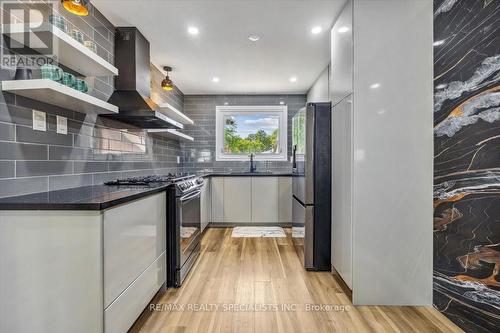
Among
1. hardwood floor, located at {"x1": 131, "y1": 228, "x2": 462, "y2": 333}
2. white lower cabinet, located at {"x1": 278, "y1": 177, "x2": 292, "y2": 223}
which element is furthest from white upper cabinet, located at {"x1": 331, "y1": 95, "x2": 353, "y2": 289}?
white lower cabinet, located at {"x1": 278, "y1": 177, "x2": 292, "y2": 223}

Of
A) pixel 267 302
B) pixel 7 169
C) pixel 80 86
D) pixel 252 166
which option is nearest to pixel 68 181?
pixel 7 169

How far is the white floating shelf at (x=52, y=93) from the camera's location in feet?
4.47

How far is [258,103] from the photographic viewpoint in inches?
191

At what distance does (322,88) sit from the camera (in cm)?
372

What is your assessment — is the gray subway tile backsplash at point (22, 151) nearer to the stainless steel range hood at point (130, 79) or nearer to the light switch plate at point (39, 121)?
the light switch plate at point (39, 121)

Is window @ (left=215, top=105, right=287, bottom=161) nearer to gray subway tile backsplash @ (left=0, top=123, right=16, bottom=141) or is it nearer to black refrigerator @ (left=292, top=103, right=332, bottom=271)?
black refrigerator @ (left=292, top=103, right=332, bottom=271)

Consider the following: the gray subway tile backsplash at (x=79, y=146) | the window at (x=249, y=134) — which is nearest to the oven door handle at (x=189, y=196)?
the gray subway tile backsplash at (x=79, y=146)

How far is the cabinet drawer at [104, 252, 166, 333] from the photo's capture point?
4.48ft

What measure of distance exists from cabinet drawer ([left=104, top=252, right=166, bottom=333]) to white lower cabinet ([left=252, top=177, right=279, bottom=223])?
92.3 inches

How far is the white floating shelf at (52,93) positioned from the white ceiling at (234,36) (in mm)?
953

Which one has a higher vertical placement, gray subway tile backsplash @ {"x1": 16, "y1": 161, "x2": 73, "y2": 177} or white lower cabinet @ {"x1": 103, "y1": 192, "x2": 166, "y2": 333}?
gray subway tile backsplash @ {"x1": 16, "y1": 161, "x2": 73, "y2": 177}

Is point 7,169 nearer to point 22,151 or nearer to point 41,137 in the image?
point 22,151

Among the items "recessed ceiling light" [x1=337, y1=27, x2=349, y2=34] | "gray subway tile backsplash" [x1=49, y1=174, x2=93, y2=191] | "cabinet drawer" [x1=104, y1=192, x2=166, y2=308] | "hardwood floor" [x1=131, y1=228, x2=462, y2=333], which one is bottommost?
"hardwood floor" [x1=131, y1=228, x2=462, y2=333]

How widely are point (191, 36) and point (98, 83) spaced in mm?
1023
